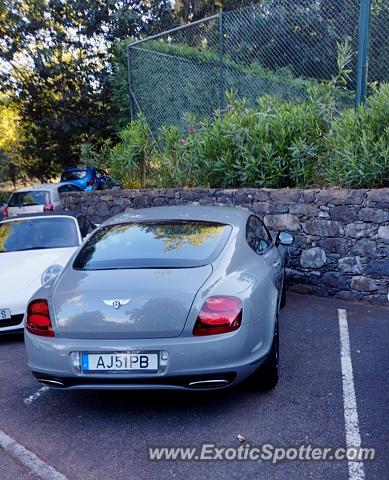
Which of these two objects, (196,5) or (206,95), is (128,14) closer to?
(196,5)

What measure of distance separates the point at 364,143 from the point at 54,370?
479cm

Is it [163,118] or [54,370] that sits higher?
[163,118]

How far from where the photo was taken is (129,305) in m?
3.10

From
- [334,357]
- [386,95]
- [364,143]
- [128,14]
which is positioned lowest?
[334,357]

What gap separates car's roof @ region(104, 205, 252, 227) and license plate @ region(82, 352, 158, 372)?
1.54 m

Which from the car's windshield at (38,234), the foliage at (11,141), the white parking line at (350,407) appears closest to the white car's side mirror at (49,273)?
the car's windshield at (38,234)

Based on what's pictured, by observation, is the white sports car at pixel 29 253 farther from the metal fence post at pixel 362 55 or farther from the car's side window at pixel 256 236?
the metal fence post at pixel 362 55

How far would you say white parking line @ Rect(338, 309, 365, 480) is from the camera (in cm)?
271

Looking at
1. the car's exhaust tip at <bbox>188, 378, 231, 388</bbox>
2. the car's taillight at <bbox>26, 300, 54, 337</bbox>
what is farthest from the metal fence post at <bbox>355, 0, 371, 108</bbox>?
the car's taillight at <bbox>26, 300, 54, 337</bbox>

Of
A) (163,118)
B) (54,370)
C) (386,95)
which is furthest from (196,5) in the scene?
(54,370)

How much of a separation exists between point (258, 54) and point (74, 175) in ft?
33.5

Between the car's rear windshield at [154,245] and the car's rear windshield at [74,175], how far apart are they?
539 inches

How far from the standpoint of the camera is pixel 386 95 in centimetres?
632

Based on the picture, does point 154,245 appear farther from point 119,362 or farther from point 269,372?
point 269,372
